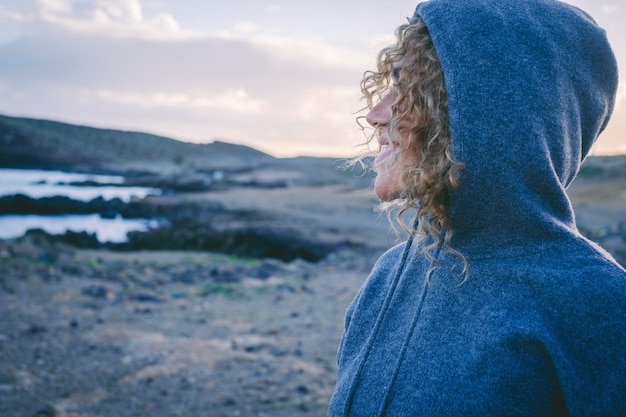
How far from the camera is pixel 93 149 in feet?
268

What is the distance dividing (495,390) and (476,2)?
0.98 metres

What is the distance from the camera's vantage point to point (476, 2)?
136cm

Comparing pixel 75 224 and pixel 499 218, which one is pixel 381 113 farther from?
pixel 75 224

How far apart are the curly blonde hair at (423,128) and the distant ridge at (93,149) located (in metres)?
71.2

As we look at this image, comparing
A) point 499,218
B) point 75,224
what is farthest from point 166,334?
point 75,224

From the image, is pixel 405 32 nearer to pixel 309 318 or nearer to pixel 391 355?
pixel 391 355

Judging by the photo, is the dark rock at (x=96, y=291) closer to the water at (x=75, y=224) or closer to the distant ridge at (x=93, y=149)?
the water at (x=75, y=224)

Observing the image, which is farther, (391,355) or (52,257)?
(52,257)

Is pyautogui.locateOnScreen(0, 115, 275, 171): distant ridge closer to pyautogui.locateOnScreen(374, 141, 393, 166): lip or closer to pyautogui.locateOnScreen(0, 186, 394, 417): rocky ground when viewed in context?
pyautogui.locateOnScreen(0, 186, 394, 417): rocky ground

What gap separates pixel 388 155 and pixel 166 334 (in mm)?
5539

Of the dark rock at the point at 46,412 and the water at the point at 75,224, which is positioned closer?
the dark rock at the point at 46,412

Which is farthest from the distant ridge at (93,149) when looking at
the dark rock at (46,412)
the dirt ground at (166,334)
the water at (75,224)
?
the dark rock at (46,412)

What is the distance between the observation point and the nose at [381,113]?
1579 millimetres

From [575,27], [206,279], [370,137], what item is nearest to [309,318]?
[206,279]
